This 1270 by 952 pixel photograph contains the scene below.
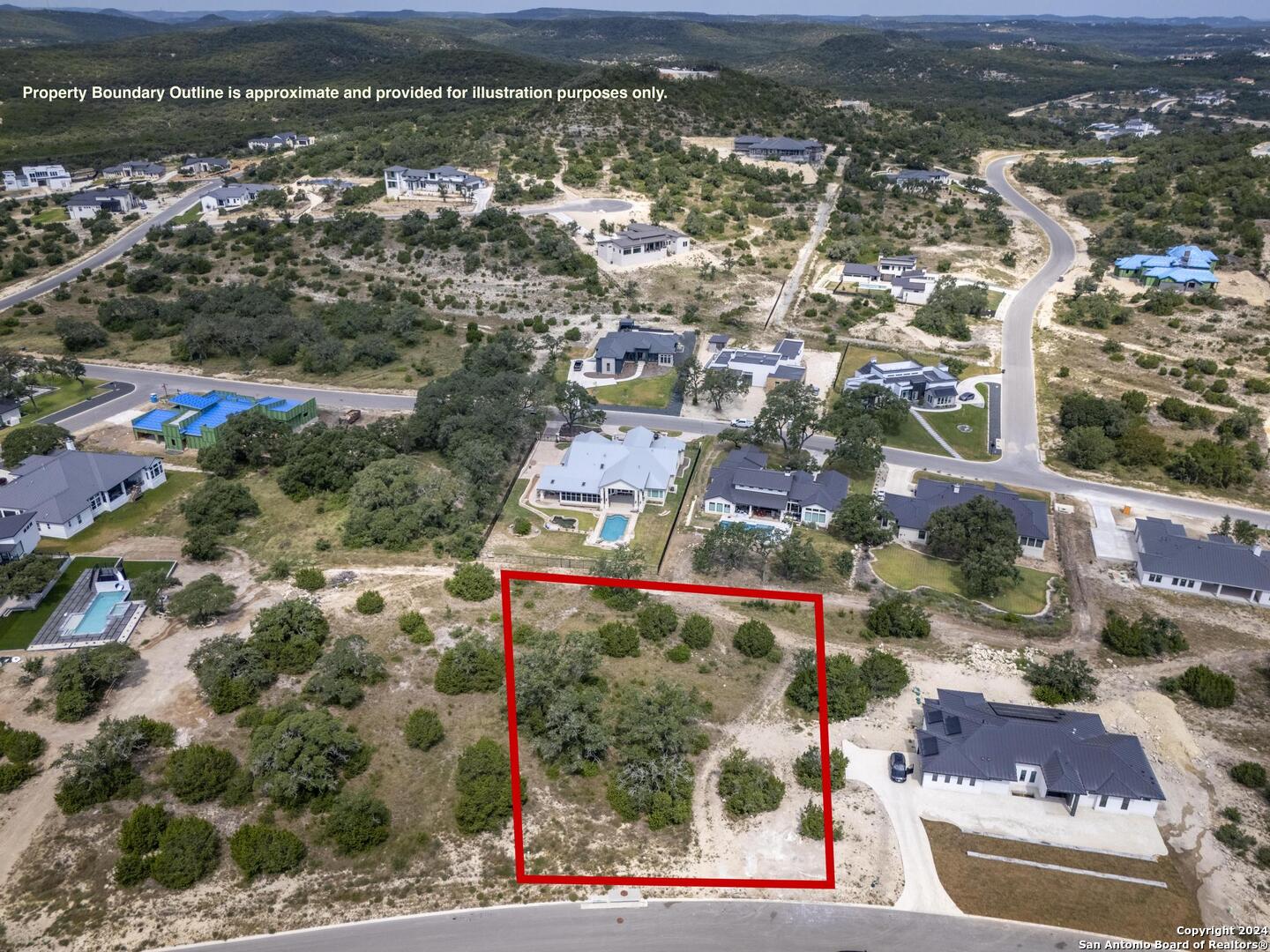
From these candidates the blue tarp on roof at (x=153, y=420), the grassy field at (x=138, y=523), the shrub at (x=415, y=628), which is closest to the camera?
the shrub at (x=415, y=628)

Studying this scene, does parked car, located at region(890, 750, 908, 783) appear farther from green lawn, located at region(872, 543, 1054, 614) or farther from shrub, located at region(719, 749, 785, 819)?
green lawn, located at region(872, 543, 1054, 614)

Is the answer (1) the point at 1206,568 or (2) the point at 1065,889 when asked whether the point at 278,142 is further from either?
Result: (2) the point at 1065,889

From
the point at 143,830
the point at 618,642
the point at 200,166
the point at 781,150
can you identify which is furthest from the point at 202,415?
the point at 781,150

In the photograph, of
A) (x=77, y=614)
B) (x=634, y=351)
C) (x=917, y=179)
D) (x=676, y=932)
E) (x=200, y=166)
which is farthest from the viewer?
(x=200, y=166)

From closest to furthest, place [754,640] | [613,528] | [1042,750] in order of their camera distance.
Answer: [1042,750]
[754,640]
[613,528]

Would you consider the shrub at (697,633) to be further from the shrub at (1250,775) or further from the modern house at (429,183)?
the modern house at (429,183)

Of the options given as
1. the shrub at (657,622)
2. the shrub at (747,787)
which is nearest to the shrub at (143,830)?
the shrub at (747,787)

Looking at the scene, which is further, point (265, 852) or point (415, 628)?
point (415, 628)

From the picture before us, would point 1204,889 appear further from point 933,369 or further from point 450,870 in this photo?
point 933,369
